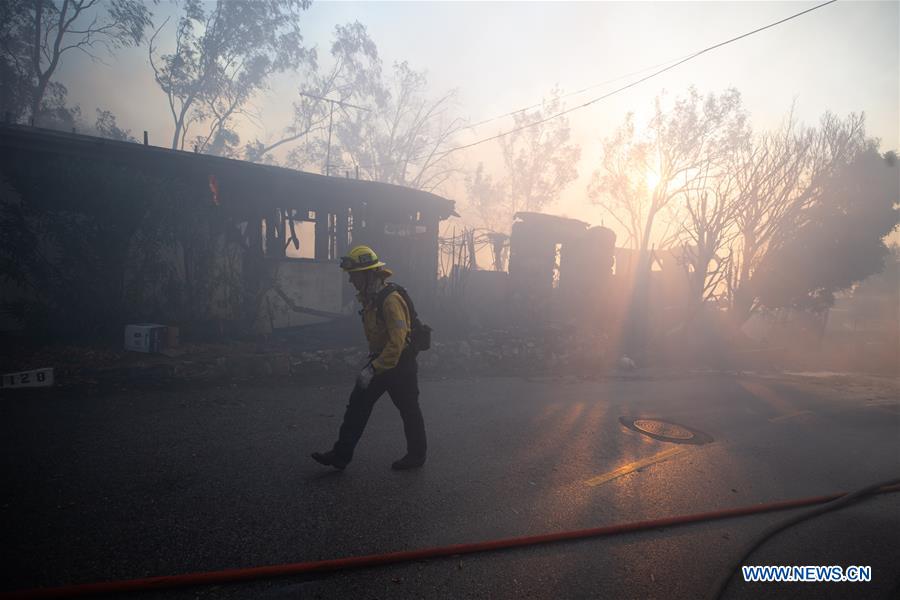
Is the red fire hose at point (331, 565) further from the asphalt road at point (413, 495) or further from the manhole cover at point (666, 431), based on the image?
the manhole cover at point (666, 431)

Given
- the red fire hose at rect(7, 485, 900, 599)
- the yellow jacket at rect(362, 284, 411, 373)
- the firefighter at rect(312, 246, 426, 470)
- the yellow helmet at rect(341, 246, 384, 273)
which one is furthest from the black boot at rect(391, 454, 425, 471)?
the yellow helmet at rect(341, 246, 384, 273)

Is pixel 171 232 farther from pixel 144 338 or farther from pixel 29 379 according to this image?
pixel 29 379

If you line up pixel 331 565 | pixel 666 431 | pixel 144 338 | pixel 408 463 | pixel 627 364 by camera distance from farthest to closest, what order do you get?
1. pixel 627 364
2. pixel 144 338
3. pixel 666 431
4. pixel 408 463
5. pixel 331 565

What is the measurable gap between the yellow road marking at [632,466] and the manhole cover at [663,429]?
0.58 meters

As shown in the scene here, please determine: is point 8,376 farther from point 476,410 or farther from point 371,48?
point 371,48

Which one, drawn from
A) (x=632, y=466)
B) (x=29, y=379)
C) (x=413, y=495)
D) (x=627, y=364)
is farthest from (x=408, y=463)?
(x=627, y=364)

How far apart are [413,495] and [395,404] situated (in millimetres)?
762

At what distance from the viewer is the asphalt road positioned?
103 inches

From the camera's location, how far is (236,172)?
1034 centimetres

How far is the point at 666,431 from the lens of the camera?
5.95 meters

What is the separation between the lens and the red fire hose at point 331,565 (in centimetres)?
226

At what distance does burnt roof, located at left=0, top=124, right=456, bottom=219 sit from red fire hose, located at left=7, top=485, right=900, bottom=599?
905 centimetres

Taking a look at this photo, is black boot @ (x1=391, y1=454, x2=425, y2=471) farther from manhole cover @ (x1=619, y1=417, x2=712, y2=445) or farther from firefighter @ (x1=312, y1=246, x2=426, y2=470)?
manhole cover @ (x1=619, y1=417, x2=712, y2=445)

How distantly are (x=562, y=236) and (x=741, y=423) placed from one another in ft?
38.8
